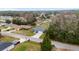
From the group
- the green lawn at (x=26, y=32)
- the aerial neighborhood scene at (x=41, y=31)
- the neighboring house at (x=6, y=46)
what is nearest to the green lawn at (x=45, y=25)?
the aerial neighborhood scene at (x=41, y=31)

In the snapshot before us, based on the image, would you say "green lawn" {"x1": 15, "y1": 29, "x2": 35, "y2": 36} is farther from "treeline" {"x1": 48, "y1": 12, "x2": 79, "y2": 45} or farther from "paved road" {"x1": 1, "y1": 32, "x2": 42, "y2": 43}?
"treeline" {"x1": 48, "y1": 12, "x2": 79, "y2": 45}

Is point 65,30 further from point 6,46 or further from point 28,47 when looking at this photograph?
point 6,46

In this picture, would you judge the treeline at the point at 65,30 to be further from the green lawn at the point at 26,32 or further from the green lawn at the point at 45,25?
the green lawn at the point at 26,32

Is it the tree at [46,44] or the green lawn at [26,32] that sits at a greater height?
the green lawn at [26,32]

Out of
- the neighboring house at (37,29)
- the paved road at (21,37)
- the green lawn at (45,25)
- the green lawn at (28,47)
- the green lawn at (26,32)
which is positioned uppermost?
the green lawn at (45,25)

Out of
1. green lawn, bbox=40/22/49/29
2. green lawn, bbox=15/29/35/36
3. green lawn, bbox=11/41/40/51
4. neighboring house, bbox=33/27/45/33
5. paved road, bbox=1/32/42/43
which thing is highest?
green lawn, bbox=40/22/49/29

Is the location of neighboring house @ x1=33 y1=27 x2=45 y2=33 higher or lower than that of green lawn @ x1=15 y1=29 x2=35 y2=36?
higher

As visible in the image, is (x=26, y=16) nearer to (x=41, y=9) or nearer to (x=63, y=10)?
(x=41, y=9)

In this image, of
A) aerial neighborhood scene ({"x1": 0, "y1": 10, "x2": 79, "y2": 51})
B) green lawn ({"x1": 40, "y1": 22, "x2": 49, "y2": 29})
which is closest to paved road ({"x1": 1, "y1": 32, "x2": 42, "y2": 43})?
aerial neighborhood scene ({"x1": 0, "y1": 10, "x2": 79, "y2": 51})

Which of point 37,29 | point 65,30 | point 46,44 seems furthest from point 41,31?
point 65,30

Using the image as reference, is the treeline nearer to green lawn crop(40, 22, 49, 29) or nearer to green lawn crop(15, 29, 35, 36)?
green lawn crop(40, 22, 49, 29)
